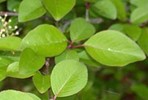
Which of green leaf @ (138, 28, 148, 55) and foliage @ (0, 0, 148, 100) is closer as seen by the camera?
foliage @ (0, 0, 148, 100)

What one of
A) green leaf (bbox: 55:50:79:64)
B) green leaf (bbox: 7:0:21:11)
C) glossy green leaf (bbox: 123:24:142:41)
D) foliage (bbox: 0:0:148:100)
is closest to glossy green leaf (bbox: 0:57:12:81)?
foliage (bbox: 0:0:148:100)

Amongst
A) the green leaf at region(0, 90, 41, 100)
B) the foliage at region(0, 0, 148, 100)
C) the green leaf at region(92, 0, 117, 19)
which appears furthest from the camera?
the green leaf at region(92, 0, 117, 19)

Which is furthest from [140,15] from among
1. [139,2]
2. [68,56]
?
[68,56]

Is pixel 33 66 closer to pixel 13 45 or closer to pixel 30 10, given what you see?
pixel 13 45

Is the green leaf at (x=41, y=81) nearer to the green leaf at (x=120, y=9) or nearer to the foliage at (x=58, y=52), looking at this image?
the foliage at (x=58, y=52)

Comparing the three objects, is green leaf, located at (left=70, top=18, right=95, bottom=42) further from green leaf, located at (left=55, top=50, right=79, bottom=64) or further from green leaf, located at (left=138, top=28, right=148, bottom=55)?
green leaf, located at (left=138, top=28, right=148, bottom=55)

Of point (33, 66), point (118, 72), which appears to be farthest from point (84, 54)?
point (118, 72)

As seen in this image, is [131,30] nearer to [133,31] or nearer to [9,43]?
[133,31]
